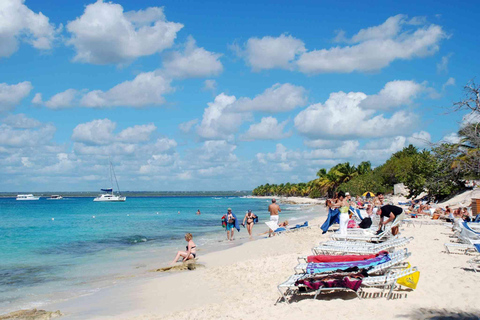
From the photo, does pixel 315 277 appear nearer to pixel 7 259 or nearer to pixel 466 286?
pixel 466 286

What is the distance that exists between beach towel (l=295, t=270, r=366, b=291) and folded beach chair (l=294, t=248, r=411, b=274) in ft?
1.11

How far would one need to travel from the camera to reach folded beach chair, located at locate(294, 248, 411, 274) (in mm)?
7074

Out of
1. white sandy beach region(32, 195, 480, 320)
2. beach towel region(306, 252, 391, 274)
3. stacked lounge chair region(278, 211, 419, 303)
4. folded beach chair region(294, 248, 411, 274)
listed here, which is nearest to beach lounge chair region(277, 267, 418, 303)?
stacked lounge chair region(278, 211, 419, 303)

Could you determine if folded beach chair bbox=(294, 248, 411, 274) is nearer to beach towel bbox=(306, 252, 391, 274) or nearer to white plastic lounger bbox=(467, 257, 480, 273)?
beach towel bbox=(306, 252, 391, 274)

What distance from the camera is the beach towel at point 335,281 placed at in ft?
21.0

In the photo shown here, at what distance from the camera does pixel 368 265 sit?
727cm

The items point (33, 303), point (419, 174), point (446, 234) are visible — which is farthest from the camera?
point (419, 174)

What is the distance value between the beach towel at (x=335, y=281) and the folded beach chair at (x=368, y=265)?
339 mm

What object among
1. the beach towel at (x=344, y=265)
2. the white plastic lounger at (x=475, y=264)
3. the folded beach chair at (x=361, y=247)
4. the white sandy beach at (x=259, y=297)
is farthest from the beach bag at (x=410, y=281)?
A: the folded beach chair at (x=361, y=247)

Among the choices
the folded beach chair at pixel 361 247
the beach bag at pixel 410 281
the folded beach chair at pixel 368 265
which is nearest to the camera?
the beach bag at pixel 410 281

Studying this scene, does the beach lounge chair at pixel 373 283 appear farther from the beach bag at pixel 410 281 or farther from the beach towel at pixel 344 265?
the beach towel at pixel 344 265

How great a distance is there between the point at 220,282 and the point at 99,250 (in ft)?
34.2

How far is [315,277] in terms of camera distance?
673cm

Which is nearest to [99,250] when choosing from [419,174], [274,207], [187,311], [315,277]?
[274,207]
